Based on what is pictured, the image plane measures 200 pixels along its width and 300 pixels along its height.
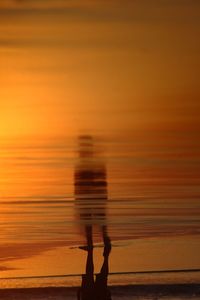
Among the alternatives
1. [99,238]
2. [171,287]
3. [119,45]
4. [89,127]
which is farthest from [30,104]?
[171,287]

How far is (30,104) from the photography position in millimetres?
2945

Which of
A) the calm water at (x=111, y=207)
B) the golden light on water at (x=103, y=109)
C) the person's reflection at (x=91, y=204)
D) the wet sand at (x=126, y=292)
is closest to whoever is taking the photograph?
the golden light on water at (x=103, y=109)

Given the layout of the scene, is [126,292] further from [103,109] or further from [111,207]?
[103,109]

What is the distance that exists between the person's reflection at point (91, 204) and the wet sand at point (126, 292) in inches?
22.9

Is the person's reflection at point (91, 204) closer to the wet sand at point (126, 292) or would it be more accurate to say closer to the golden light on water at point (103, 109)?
the golden light on water at point (103, 109)

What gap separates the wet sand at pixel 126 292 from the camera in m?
4.36

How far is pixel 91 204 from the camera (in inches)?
140

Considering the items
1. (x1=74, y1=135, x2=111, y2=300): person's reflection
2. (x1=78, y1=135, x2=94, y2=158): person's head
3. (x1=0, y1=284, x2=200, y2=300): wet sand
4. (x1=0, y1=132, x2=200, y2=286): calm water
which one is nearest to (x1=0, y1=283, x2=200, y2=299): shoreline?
(x1=0, y1=284, x2=200, y2=300): wet sand

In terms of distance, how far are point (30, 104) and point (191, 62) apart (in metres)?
0.67

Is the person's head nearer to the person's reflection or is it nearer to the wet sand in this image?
the person's reflection

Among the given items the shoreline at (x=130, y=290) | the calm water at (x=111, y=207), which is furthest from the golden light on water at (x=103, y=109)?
the shoreline at (x=130, y=290)

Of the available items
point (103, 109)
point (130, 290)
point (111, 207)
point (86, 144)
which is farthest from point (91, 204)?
point (130, 290)

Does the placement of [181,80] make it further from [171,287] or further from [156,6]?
[171,287]

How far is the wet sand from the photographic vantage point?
4355mm
